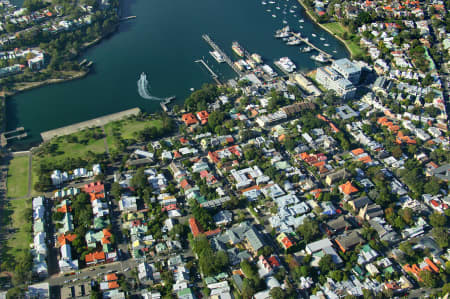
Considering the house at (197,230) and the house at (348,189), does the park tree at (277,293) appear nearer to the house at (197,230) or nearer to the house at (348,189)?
the house at (197,230)

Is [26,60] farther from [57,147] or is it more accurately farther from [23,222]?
[23,222]

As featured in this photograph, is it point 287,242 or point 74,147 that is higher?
point 74,147

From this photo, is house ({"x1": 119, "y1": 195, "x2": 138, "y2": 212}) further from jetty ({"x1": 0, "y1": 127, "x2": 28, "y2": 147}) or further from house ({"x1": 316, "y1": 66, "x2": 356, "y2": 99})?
house ({"x1": 316, "y1": 66, "x2": 356, "y2": 99})

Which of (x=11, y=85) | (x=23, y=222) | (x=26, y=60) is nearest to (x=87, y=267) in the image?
(x=23, y=222)

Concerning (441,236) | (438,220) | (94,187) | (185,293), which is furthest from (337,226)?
(94,187)

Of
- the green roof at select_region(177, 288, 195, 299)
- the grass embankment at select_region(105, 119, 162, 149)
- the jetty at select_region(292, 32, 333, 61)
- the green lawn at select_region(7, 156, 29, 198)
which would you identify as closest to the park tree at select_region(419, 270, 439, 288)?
the green roof at select_region(177, 288, 195, 299)

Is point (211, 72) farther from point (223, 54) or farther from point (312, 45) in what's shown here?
point (312, 45)
